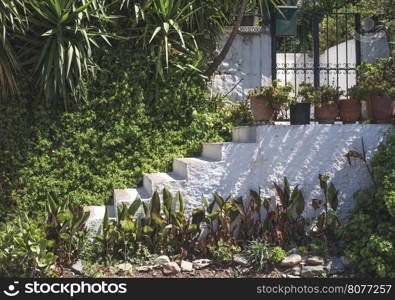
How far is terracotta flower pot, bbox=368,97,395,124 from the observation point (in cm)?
513

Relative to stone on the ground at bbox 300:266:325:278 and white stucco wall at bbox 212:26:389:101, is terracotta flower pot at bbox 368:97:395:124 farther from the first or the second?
white stucco wall at bbox 212:26:389:101

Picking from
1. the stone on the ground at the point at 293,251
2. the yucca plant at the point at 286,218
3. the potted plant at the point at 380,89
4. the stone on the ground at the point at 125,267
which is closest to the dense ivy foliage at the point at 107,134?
the stone on the ground at the point at 125,267

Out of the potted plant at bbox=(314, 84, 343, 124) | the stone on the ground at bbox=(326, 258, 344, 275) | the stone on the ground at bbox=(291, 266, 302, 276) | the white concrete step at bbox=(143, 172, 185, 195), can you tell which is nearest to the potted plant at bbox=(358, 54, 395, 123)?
the potted plant at bbox=(314, 84, 343, 124)

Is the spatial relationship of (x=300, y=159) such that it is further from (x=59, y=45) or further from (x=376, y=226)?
(x=59, y=45)

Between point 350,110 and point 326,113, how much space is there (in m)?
0.27

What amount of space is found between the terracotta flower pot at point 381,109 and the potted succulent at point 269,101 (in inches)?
36.7

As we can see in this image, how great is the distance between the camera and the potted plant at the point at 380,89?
16.9 ft

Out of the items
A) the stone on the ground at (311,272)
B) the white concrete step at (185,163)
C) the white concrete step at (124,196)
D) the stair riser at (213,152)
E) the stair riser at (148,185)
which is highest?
the stair riser at (213,152)

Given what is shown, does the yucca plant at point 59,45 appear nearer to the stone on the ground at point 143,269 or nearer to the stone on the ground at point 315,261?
the stone on the ground at point 143,269

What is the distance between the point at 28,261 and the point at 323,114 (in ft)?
11.2

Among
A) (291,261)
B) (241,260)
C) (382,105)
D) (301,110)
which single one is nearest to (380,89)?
(382,105)

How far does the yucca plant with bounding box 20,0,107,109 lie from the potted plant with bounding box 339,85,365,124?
9.10ft

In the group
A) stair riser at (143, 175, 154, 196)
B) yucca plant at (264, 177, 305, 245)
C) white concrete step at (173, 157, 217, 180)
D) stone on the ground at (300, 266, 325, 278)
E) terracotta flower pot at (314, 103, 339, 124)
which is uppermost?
terracotta flower pot at (314, 103, 339, 124)

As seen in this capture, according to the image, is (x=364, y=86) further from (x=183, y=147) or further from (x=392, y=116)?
(x=183, y=147)
